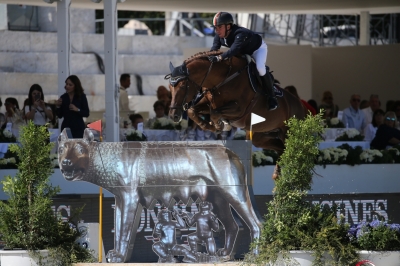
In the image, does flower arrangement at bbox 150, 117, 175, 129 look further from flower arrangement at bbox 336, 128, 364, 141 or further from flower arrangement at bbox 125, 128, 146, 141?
flower arrangement at bbox 336, 128, 364, 141

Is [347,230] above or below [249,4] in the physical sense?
below

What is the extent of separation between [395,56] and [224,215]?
11990mm

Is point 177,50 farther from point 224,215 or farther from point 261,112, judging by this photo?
point 224,215

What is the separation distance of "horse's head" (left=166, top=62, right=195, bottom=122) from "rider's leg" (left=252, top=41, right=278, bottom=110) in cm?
107

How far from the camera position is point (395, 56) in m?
Result: 17.9

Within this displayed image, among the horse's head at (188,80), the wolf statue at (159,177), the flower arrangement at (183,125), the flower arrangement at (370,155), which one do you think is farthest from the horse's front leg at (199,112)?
the flower arrangement at (183,125)

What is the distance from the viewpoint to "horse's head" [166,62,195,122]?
26.9 feet

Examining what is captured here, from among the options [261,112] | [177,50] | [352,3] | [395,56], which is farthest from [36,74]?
[261,112]

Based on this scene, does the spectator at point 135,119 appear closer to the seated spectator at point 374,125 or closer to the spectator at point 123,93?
the spectator at point 123,93

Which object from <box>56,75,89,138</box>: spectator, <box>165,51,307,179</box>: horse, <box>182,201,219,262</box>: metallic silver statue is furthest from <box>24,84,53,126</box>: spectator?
<box>182,201,219,262</box>: metallic silver statue

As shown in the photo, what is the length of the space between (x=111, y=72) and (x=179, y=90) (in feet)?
10.7

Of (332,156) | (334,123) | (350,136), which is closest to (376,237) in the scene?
(332,156)

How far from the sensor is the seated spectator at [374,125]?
12986 mm

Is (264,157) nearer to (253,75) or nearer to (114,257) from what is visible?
Result: (253,75)
